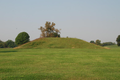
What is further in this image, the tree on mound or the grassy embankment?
the tree on mound

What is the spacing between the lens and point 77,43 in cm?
4981

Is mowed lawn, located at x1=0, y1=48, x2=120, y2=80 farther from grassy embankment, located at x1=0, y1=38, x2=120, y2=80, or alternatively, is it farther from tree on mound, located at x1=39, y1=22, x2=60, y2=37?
tree on mound, located at x1=39, y1=22, x2=60, y2=37

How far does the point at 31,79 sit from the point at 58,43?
41653 mm

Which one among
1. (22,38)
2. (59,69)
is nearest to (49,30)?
(22,38)

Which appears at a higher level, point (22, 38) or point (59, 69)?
point (22, 38)

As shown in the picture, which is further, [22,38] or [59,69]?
[22,38]

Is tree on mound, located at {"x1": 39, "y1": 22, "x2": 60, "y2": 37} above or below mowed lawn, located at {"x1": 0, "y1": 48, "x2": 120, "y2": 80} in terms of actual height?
above

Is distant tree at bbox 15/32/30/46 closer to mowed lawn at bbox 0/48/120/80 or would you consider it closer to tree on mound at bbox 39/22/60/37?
tree on mound at bbox 39/22/60/37

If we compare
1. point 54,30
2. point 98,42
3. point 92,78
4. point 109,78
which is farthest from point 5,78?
point 98,42

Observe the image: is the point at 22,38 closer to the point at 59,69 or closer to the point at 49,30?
the point at 49,30

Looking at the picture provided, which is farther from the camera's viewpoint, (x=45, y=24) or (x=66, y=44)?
(x=45, y=24)

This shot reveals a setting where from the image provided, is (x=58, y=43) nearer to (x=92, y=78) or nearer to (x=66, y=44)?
(x=66, y=44)

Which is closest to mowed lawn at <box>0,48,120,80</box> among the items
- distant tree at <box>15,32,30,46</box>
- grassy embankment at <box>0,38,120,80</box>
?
grassy embankment at <box>0,38,120,80</box>

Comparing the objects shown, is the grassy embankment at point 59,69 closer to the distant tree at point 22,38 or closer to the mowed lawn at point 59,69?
the mowed lawn at point 59,69
